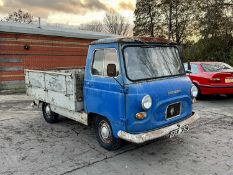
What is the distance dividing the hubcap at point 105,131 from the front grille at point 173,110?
1189 mm

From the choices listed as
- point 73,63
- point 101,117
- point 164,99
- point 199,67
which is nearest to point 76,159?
point 101,117

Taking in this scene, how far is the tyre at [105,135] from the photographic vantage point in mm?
5343

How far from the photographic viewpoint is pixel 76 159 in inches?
202

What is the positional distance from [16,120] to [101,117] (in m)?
3.66

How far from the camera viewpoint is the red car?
9.91 meters

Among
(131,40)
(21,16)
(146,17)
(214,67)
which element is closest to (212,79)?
(214,67)

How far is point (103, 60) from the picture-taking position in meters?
5.40

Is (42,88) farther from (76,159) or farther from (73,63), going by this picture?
(73,63)

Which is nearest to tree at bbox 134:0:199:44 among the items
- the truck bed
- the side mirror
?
the truck bed

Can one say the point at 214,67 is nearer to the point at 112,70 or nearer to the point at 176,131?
the point at 176,131

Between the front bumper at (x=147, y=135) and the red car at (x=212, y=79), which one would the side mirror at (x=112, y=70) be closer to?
the front bumper at (x=147, y=135)

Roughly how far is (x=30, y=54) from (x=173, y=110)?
35.7 feet

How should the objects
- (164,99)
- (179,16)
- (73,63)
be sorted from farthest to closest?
(179,16)
(73,63)
(164,99)

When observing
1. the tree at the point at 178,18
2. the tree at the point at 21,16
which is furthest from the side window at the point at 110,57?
the tree at the point at 21,16
